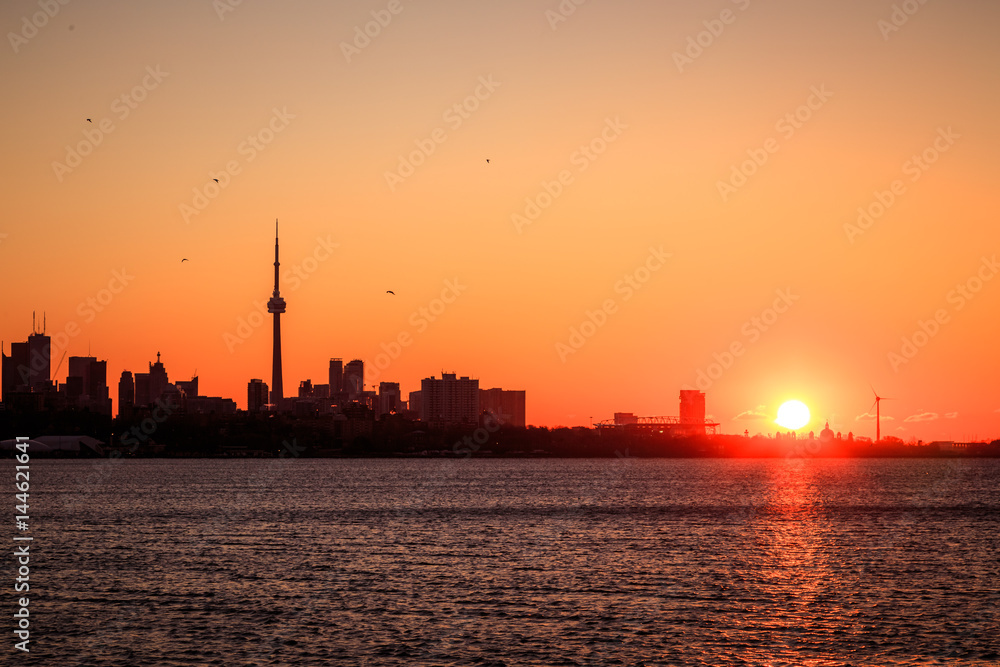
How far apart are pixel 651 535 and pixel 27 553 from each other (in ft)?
189

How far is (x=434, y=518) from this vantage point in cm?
13138

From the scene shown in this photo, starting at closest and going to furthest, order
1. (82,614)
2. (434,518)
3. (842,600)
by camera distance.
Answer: (82,614)
(842,600)
(434,518)

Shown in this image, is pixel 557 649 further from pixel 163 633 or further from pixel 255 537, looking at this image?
pixel 255 537

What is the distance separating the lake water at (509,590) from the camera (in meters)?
51.4

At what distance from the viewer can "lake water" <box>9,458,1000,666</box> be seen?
5144 cm

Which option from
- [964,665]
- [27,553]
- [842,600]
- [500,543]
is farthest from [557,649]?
[27,553]

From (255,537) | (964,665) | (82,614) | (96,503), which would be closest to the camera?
(964,665)

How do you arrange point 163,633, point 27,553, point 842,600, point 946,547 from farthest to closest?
point 946,547
point 27,553
point 842,600
point 163,633

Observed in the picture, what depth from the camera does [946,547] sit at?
98000 mm

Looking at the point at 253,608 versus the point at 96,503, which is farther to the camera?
the point at 96,503

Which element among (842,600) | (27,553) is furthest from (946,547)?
(27,553)

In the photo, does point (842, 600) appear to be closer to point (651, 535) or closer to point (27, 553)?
point (651, 535)

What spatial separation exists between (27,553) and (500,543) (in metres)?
40.5

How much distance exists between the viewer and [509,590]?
228 feet
